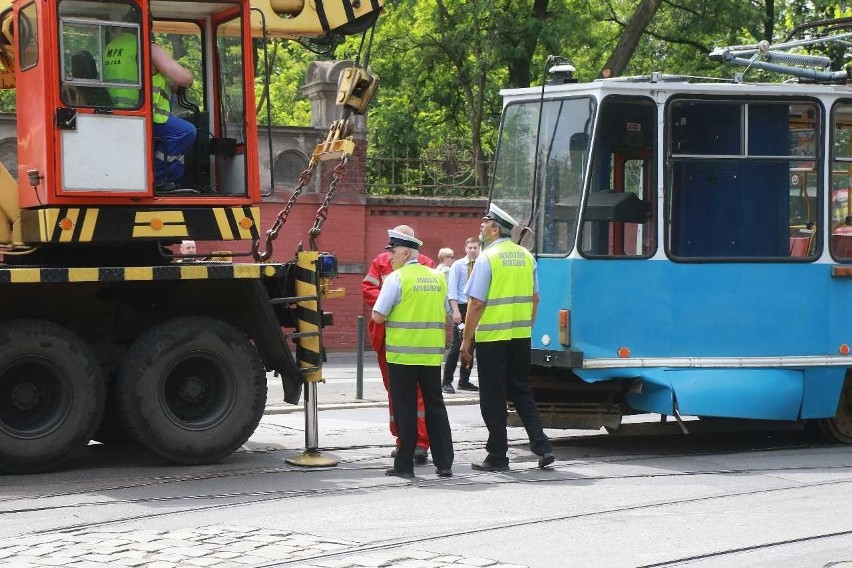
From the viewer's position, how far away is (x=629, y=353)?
1235 cm

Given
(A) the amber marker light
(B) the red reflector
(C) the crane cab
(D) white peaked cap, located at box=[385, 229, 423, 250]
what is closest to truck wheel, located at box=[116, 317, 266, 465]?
(C) the crane cab

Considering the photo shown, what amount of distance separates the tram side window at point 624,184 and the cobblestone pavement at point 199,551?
4886 millimetres

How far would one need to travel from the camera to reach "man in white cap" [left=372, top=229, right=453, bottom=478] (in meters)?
10.9

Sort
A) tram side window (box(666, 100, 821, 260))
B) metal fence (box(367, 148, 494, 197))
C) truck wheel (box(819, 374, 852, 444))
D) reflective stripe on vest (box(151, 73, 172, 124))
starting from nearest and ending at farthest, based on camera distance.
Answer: reflective stripe on vest (box(151, 73, 172, 124)) → tram side window (box(666, 100, 821, 260)) → truck wheel (box(819, 374, 852, 444)) → metal fence (box(367, 148, 494, 197))

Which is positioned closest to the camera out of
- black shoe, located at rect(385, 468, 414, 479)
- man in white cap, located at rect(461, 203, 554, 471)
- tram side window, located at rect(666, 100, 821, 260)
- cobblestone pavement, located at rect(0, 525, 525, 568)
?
cobblestone pavement, located at rect(0, 525, 525, 568)

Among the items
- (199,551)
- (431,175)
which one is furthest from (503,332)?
(431,175)

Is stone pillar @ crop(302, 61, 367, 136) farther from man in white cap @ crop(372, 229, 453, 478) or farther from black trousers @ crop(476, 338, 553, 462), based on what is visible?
man in white cap @ crop(372, 229, 453, 478)

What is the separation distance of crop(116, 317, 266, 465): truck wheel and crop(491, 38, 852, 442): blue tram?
2457mm

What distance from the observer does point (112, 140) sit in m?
10.9

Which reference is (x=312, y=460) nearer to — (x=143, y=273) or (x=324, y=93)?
(x=143, y=273)

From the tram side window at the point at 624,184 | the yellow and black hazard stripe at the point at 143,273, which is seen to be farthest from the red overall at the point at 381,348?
the tram side window at the point at 624,184

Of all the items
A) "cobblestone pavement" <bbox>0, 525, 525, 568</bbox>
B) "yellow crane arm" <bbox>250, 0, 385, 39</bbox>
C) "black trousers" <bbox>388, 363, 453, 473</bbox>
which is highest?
"yellow crane arm" <bbox>250, 0, 385, 39</bbox>

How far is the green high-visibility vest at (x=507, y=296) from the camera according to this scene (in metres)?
11.4

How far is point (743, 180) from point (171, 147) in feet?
15.3
